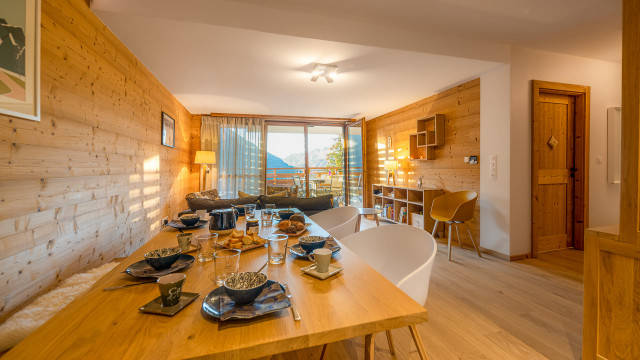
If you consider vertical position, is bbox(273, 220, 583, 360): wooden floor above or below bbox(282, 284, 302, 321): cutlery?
below

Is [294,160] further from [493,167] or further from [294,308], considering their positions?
[294,308]

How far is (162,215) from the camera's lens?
12.6ft

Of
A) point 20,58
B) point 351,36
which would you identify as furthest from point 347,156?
point 20,58

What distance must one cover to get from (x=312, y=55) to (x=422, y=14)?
46.0 inches

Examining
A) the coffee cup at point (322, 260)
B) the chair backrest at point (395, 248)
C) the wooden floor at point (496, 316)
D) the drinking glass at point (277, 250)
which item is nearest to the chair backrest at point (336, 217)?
the chair backrest at point (395, 248)

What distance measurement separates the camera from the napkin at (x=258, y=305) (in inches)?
26.7

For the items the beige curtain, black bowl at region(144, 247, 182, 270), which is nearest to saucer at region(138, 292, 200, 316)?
A: black bowl at region(144, 247, 182, 270)

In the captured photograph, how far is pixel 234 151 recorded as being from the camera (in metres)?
6.14

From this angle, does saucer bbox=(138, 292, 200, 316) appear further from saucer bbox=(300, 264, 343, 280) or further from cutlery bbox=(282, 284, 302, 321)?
saucer bbox=(300, 264, 343, 280)

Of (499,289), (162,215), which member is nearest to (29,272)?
(162,215)

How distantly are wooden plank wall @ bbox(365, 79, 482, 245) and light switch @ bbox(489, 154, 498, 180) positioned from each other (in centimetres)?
23

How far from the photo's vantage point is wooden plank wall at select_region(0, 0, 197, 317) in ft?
4.72

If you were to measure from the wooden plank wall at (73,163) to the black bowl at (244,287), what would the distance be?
1.46 m

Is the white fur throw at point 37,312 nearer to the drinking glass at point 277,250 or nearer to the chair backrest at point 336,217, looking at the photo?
the drinking glass at point 277,250
